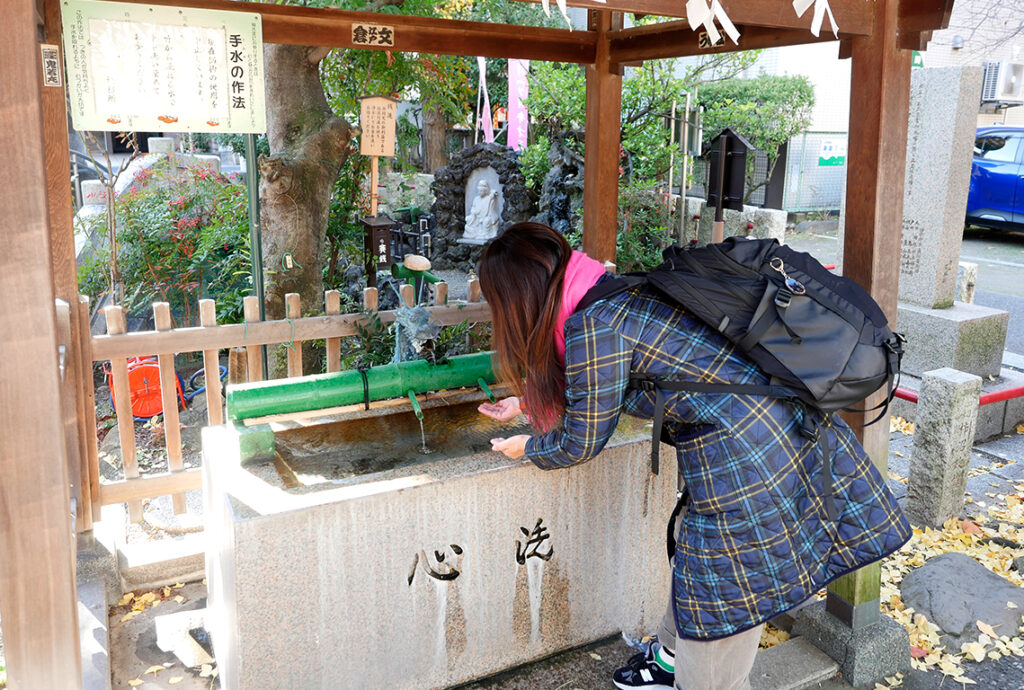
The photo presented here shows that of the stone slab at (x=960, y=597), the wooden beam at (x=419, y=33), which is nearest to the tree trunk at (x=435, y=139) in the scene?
the wooden beam at (x=419, y=33)

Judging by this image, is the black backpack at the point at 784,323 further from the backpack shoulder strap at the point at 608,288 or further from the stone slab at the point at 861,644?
the stone slab at the point at 861,644

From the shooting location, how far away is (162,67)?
10.9ft

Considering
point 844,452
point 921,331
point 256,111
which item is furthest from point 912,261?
point 256,111

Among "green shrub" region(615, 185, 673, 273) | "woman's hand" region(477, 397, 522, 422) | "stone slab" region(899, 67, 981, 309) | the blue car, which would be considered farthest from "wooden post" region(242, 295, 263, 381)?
the blue car

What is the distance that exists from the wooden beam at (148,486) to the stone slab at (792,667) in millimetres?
2848

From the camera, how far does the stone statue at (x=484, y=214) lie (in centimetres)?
1390

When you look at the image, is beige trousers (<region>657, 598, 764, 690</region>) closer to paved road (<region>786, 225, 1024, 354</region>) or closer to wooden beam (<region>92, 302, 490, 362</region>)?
wooden beam (<region>92, 302, 490, 362</region>)

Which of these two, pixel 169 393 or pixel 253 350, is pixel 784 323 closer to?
pixel 253 350

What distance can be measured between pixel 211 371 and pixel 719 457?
9.72ft

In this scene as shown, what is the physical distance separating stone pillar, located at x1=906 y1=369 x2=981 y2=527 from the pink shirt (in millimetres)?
3117

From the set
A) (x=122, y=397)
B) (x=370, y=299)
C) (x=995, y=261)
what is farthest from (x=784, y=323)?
(x=995, y=261)

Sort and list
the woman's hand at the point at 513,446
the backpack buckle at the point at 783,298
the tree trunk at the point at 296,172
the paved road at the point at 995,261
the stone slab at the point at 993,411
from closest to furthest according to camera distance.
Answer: the backpack buckle at the point at 783,298
the woman's hand at the point at 513,446
the stone slab at the point at 993,411
the tree trunk at the point at 296,172
the paved road at the point at 995,261

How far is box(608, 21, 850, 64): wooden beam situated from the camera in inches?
130

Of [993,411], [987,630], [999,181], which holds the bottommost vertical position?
[987,630]
